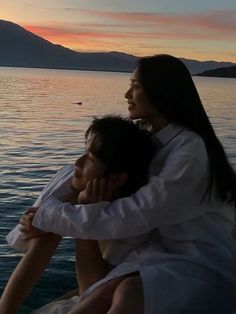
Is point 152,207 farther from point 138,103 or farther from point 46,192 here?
point 46,192

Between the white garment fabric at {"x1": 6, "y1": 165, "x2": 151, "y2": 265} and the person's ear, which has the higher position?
the person's ear

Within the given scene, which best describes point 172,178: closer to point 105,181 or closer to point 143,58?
point 105,181

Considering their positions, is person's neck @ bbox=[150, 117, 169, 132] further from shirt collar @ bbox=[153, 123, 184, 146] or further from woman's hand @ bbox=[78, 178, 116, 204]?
woman's hand @ bbox=[78, 178, 116, 204]

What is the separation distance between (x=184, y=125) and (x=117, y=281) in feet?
3.09

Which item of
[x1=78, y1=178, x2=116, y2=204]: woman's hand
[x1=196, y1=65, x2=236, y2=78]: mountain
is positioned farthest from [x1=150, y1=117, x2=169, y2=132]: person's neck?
[x1=196, y1=65, x2=236, y2=78]: mountain

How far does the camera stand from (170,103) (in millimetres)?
3830

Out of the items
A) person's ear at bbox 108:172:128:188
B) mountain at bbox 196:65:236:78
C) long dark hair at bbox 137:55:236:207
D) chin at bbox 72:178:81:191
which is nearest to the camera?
long dark hair at bbox 137:55:236:207

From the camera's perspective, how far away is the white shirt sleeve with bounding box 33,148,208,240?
3.61m

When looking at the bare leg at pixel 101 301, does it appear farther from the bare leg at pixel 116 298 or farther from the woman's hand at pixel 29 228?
the woman's hand at pixel 29 228

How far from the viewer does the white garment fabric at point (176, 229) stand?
3568 millimetres

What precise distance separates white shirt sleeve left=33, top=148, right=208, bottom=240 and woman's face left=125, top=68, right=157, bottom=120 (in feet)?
1.14

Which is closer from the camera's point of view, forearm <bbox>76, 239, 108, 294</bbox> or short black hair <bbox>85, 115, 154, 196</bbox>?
short black hair <bbox>85, 115, 154, 196</bbox>

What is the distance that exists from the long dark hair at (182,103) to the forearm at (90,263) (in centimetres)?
81

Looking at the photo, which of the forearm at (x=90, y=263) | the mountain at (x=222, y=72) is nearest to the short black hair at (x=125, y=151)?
the forearm at (x=90, y=263)
